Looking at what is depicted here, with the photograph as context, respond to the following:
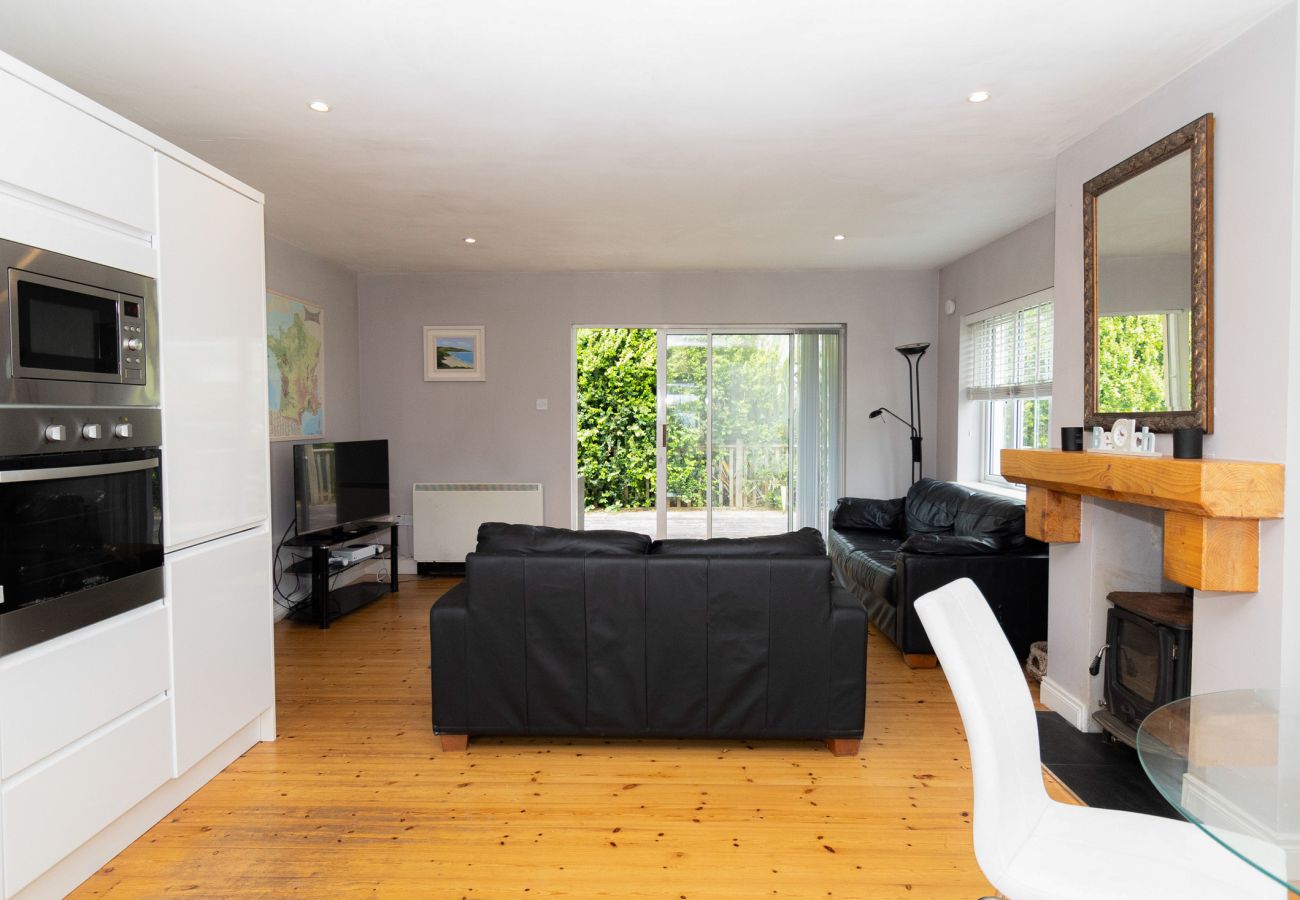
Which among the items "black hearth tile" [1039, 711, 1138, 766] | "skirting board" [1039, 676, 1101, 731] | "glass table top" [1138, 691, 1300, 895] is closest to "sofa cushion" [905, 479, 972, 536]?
"skirting board" [1039, 676, 1101, 731]

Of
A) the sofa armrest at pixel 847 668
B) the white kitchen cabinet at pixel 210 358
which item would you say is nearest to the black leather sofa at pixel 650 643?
the sofa armrest at pixel 847 668

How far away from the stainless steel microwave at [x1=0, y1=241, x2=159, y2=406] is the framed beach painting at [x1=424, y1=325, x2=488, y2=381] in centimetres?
397

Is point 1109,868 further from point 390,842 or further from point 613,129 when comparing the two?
point 613,129

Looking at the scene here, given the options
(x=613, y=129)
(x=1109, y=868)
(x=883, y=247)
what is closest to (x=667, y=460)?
(x=883, y=247)

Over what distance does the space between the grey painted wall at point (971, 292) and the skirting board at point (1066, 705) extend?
7.76ft

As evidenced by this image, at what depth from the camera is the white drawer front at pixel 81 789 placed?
1.83 m

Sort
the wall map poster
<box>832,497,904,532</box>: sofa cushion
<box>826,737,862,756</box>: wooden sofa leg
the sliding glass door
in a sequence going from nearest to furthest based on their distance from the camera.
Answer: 1. <box>826,737,862,756</box>: wooden sofa leg
2. the wall map poster
3. <box>832,497,904,532</box>: sofa cushion
4. the sliding glass door

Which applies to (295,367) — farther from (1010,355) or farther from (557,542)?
(1010,355)

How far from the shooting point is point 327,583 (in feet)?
15.9

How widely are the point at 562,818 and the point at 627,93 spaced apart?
8.05 ft

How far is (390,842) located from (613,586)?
41.8 inches

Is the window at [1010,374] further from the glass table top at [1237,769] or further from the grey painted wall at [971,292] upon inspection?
the glass table top at [1237,769]

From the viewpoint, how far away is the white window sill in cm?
494

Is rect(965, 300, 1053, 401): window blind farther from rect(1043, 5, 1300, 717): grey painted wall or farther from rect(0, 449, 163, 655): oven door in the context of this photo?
rect(0, 449, 163, 655): oven door
